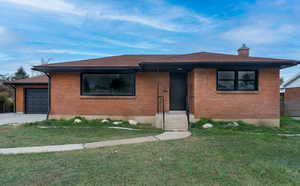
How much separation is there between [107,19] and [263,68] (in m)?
10.8

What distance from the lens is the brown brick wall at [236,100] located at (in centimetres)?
882

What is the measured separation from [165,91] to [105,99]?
3127 millimetres

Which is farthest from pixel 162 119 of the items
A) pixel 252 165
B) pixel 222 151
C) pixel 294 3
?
pixel 294 3

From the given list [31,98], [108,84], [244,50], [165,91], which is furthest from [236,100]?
[31,98]

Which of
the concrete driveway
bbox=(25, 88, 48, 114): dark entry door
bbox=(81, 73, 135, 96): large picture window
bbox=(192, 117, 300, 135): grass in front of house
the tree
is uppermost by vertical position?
the tree

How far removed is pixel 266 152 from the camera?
473 centimetres

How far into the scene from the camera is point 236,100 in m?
8.88

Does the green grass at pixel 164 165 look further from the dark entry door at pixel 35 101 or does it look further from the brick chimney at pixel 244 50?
the dark entry door at pixel 35 101

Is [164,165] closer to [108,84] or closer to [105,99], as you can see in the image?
[105,99]

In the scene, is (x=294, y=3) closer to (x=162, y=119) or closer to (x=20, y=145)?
(x=162, y=119)

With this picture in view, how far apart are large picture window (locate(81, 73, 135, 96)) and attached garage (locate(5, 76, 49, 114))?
6.50 m

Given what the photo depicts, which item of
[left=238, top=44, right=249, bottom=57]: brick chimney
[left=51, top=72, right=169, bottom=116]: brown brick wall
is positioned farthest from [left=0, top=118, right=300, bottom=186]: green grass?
[left=238, top=44, right=249, bottom=57]: brick chimney

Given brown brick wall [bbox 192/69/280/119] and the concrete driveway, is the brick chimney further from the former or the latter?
the concrete driveway

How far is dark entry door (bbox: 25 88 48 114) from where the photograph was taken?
14.7 meters
